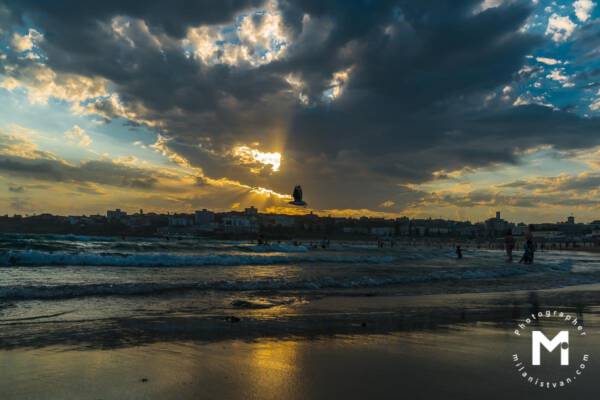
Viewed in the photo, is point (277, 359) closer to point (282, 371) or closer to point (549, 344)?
point (282, 371)

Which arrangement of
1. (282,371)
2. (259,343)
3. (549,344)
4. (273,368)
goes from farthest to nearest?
(549,344) → (259,343) → (273,368) → (282,371)

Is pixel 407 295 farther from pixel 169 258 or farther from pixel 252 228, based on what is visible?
pixel 252 228

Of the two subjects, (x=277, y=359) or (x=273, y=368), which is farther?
(x=277, y=359)

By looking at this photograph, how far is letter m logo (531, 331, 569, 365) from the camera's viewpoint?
5835 millimetres

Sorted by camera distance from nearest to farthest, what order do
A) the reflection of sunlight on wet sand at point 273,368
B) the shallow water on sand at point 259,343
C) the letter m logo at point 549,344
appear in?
the reflection of sunlight on wet sand at point 273,368
the shallow water on sand at point 259,343
the letter m logo at point 549,344

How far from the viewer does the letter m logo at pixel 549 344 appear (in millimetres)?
5835

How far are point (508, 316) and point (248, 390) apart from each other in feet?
24.3

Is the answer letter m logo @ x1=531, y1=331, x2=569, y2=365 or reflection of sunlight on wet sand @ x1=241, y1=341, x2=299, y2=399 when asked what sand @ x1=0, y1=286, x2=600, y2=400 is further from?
letter m logo @ x1=531, y1=331, x2=569, y2=365

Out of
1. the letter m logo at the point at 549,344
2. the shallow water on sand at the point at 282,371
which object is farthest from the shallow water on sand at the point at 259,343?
the letter m logo at the point at 549,344

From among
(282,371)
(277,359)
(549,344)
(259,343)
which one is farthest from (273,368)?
(549,344)

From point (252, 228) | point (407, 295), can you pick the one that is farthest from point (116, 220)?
point (407, 295)

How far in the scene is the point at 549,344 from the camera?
675 centimetres

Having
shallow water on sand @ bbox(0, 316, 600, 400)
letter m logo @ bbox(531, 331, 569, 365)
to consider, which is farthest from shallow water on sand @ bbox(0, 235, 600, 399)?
letter m logo @ bbox(531, 331, 569, 365)

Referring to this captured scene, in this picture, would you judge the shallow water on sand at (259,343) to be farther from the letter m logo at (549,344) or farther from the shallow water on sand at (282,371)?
the letter m logo at (549,344)
